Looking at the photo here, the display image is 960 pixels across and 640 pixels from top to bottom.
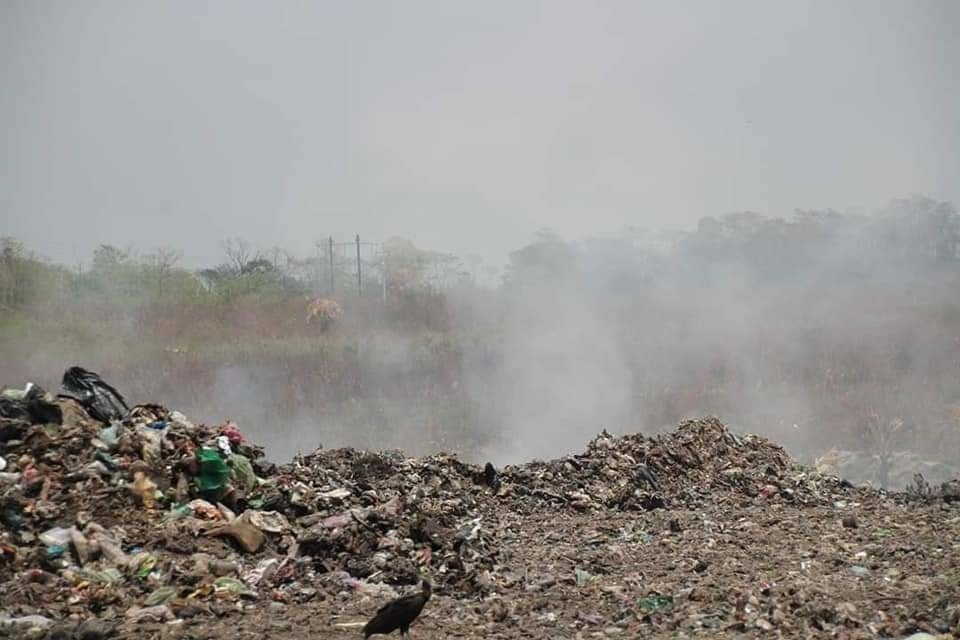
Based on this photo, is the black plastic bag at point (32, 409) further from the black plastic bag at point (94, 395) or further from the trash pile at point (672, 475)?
the trash pile at point (672, 475)

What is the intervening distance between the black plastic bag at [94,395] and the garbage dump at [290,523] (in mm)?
17

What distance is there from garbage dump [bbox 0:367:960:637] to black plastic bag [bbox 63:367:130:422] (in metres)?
0.02

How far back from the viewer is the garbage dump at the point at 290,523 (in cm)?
415

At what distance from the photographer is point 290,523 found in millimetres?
5574

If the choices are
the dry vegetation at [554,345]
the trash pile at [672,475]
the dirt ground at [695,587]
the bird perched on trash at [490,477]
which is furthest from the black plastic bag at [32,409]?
the dry vegetation at [554,345]

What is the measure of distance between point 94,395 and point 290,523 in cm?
227

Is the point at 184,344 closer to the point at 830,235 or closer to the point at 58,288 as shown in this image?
the point at 58,288

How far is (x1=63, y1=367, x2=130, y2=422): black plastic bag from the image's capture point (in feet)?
21.4

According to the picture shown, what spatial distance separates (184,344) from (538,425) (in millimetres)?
6497

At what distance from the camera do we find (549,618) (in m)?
4.02

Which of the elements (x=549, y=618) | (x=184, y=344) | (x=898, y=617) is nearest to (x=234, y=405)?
(x=184, y=344)

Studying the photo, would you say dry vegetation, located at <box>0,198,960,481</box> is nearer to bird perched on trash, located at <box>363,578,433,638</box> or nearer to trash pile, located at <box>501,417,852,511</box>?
trash pile, located at <box>501,417,852,511</box>

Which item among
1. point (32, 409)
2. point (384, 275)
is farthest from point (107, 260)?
point (32, 409)

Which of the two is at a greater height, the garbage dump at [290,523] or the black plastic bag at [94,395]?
the black plastic bag at [94,395]
